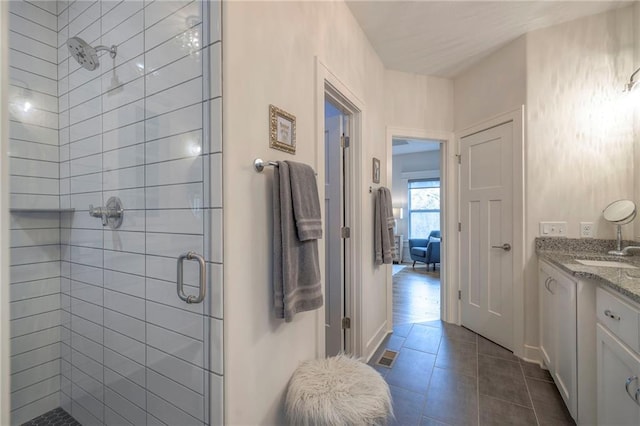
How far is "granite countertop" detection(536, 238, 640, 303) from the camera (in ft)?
3.95

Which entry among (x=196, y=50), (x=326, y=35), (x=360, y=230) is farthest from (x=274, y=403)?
(x=326, y=35)

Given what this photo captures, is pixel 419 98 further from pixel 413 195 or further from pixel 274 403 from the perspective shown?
pixel 413 195

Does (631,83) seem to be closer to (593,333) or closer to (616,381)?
(593,333)

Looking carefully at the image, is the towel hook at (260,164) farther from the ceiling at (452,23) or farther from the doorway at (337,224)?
the ceiling at (452,23)

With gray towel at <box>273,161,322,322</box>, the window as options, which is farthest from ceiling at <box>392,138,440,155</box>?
gray towel at <box>273,161,322,322</box>

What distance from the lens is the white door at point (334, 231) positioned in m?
2.21

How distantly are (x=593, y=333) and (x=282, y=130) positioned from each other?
1916 mm

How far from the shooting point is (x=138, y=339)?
127cm

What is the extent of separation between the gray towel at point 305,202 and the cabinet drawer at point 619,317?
128cm

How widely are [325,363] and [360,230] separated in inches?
41.6

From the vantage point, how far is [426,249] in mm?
5883

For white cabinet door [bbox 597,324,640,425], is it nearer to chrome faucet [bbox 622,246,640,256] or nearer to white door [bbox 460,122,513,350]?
chrome faucet [bbox 622,246,640,256]

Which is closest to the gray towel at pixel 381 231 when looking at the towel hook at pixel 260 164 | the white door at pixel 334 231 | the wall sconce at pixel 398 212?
the white door at pixel 334 231

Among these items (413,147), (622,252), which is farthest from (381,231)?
(413,147)
